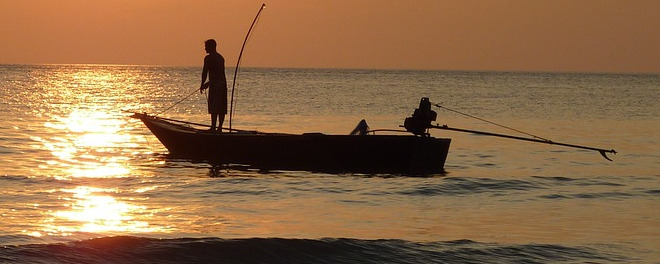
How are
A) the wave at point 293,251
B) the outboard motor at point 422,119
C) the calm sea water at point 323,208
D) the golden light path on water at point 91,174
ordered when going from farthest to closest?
the outboard motor at point 422,119 < the golden light path on water at point 91,174 < the calm sea water at point 323,208 < the wave at point 293,251

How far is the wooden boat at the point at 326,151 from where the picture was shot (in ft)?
60.7

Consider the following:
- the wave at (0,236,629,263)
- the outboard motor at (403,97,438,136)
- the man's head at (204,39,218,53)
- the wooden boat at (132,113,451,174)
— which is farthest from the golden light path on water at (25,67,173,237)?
the outboard motor at (403,97,438,136)

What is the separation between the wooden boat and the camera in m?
18.5

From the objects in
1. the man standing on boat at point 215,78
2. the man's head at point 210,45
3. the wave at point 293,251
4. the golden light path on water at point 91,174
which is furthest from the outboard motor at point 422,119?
the wave at point 293,251

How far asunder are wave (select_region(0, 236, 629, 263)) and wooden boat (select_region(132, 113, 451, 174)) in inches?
239

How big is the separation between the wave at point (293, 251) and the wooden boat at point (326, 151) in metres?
6.08

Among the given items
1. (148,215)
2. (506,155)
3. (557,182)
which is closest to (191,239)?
(148,215)

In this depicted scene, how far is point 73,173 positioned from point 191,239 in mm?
7515

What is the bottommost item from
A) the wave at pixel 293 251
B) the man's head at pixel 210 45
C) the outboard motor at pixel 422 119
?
the wave at pixel 293 251

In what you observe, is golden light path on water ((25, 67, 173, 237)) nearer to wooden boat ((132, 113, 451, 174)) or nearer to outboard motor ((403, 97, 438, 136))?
wooden boat ((132, 113, 451, 174))

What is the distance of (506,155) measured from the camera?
24469mm

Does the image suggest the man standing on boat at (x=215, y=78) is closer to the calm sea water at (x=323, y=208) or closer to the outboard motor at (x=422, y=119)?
the calm sea water at (x=323, y=208)

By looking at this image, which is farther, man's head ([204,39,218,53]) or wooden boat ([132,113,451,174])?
man's head ([204,39,218,53])

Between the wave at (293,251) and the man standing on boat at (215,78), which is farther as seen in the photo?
the man standing on boat at (215,78)
